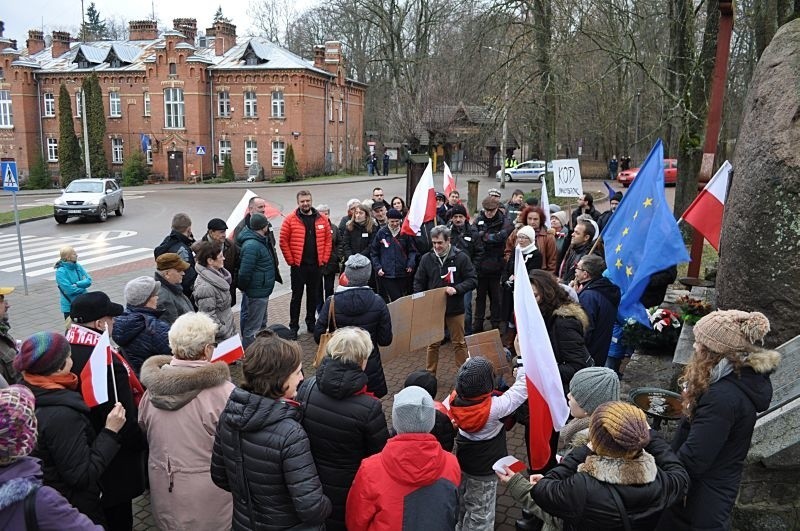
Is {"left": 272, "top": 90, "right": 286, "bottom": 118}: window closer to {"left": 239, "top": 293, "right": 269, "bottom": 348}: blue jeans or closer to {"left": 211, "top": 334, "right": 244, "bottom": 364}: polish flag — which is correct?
{"left": 239, "top": 293, "right": 269, "bottom": 348}: blue jeans

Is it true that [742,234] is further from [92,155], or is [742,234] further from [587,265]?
[92,155]

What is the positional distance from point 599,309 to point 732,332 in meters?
2.42

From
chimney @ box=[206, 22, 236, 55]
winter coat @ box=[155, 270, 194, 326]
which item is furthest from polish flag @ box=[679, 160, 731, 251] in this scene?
chimney @ box=[206, 22, 236, 55]

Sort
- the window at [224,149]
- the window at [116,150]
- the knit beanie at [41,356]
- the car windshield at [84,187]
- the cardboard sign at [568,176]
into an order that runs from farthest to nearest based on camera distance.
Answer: the window at [116,150], the window at [224,149], the car windshield at [84,187], the cardboard sign at [568,176], the knit beanie at [41,356]

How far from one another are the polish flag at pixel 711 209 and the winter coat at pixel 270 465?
4.82 metres

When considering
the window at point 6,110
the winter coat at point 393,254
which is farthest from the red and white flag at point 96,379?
the window at point 6,110

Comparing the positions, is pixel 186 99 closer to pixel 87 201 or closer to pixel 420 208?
pixel 87 201

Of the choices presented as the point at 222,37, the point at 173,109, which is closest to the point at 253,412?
the point at 173,109

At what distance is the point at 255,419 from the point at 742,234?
13.0ft

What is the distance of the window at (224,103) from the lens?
1705 inches

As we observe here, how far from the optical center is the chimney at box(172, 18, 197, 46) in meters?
44.6

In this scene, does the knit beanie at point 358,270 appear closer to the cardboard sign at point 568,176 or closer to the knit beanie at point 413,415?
the knit beanie at point 413,415

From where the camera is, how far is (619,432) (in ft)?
8.70

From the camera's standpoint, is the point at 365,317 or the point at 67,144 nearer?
the point at 365,317
